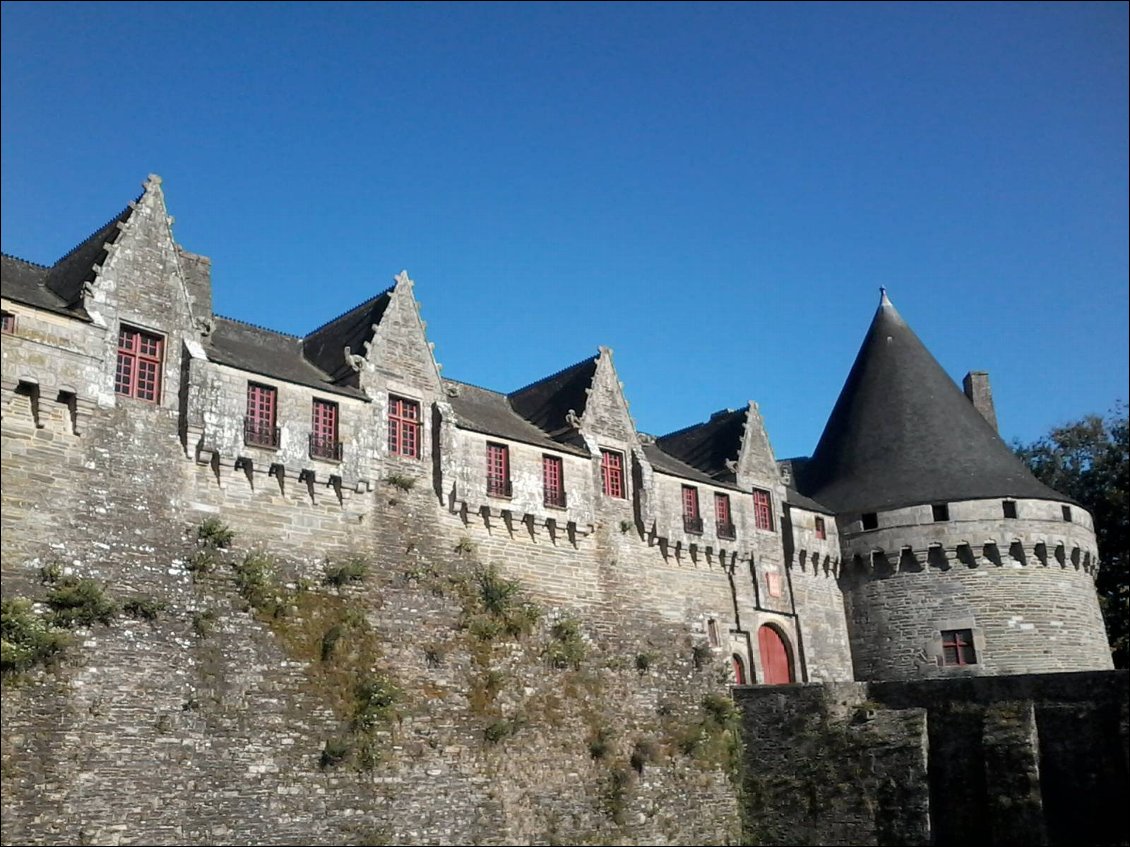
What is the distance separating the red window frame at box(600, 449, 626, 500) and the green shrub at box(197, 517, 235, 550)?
9.59m

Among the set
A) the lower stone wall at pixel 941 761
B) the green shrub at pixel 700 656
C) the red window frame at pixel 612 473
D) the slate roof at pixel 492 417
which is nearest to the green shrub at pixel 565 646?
the green shrub at pixel 700 656

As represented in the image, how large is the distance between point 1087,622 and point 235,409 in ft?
74.0

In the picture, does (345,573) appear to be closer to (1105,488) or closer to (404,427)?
(404,427)

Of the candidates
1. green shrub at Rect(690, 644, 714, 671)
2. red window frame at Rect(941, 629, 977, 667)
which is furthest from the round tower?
green shrub at Rect(690, 644, 714, 671)

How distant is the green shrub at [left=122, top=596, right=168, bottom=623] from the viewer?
17.2 metres

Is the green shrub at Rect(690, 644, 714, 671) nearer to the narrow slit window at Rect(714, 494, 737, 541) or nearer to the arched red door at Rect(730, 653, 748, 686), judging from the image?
the arched red door at Rect(730, 653, 748, 686)

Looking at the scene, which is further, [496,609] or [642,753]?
[642,753]

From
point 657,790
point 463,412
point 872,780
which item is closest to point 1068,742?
point 872,780

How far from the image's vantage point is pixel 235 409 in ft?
64.5

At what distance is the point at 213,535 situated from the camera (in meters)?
18.7

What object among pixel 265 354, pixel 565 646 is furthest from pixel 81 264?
pixel 565 646

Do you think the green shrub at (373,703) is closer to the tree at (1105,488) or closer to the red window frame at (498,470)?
the red window frame at (498,470)

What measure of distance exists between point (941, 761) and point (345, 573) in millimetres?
13069

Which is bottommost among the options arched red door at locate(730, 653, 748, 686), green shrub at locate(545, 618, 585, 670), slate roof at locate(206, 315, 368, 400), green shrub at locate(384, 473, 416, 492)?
arched red door at locate(730, 653, 748, 686)
